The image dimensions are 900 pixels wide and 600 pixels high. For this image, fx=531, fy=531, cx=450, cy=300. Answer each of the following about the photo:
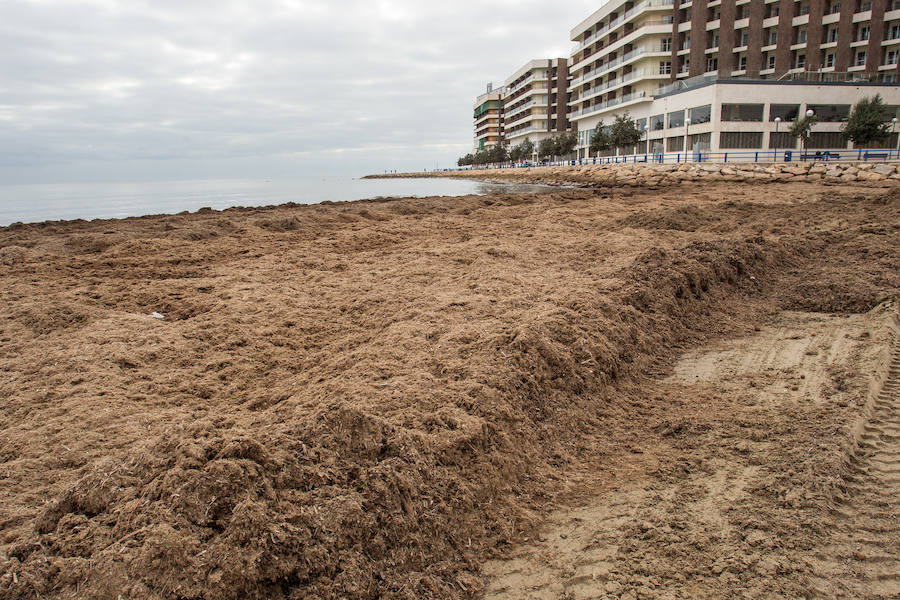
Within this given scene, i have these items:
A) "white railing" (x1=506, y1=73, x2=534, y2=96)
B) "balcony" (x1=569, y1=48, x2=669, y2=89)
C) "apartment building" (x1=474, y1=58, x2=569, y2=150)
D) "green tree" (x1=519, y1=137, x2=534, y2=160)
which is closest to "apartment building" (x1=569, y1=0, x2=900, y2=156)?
"balcony" (x1=569, y1=48, x2=669, y2=89)

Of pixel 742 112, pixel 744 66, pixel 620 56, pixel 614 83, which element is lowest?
pixel 742 112

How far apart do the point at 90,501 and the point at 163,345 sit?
2.98 m

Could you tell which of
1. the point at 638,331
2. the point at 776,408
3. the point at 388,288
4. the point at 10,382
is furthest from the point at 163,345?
the point at 776,408

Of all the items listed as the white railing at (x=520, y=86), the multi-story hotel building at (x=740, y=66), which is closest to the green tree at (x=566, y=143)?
the multi-story hotel building at (x=740, y=66)

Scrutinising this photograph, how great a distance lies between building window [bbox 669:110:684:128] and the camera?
53.4 m

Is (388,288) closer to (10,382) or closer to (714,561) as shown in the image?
(10,382)

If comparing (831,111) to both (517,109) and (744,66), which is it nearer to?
(744,66)

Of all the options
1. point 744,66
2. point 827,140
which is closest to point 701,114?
point 827,140

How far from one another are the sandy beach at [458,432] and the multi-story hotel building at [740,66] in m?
47.9

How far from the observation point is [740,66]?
60.2 m

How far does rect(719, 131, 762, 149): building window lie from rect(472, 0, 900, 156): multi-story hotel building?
9cm

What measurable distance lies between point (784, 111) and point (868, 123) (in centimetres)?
847

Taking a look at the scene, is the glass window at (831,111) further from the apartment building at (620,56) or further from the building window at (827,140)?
the apartment building at (620,56)

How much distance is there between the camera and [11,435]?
3648 mm
